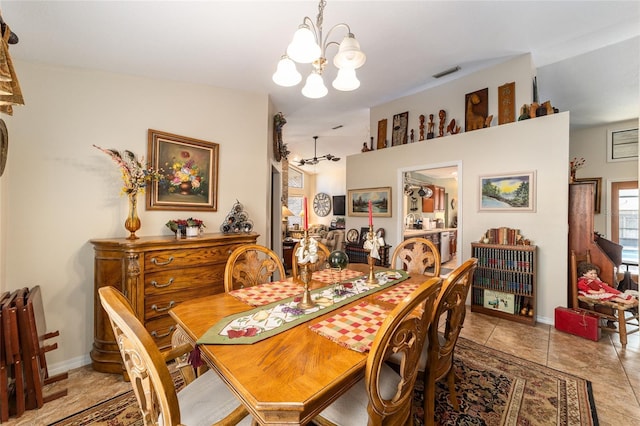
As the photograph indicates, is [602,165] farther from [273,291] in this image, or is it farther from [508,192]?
[273,291]

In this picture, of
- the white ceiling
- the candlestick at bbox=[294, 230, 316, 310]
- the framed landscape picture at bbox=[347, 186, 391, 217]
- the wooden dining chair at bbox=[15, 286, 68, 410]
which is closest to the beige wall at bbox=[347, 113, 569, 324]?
the framed landscape picture at bbox=[347, 186, 391, 217]

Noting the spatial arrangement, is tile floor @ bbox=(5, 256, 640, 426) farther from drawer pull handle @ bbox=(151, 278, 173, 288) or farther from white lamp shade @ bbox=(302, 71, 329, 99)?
white lamp shade @ bbox=(302, 71, 329, 99)

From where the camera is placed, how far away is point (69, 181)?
214 cm

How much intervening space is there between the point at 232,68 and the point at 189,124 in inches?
29.8

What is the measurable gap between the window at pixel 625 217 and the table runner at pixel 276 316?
6214mm

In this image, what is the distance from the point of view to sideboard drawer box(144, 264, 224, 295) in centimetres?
205

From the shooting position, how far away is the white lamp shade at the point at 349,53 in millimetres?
1440

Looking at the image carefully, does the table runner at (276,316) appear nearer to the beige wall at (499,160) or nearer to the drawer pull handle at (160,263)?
the drawer pull handle at (160,263)

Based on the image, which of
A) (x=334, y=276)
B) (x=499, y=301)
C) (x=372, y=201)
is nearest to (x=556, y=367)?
(x=499, y=301)

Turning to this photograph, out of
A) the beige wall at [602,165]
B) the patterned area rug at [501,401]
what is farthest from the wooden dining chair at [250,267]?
the beige wall at [602,165]

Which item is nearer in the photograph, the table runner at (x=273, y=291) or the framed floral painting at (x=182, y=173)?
the table runner at (x=273, y=291)

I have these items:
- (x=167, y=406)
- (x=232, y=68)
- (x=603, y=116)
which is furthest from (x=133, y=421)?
(x=603, y=116)

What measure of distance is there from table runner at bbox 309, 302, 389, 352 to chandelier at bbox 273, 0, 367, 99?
1333 millimetres

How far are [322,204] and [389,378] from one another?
8.45 meters
